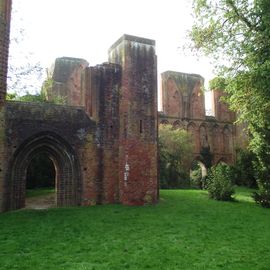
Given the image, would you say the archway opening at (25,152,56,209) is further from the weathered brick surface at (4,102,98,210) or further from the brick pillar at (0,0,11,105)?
the brick pillar at (0,0,11,105)

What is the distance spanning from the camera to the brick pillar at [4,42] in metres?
12.9

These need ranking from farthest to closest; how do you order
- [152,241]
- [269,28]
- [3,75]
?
[269,28] → [3,75] → [152,241]

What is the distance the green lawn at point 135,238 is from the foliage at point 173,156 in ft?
34.1

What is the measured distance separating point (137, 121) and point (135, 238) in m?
6.59

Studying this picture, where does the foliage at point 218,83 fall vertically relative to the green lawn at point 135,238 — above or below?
above

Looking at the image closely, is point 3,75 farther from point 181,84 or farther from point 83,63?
point 181,84

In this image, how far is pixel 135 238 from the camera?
997cm

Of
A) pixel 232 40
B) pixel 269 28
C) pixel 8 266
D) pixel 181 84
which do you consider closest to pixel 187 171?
pixel 181 84

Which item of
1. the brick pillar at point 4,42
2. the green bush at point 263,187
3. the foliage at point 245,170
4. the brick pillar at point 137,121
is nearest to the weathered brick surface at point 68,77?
the brick pillar at point 137,121

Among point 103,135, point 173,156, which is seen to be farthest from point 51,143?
point 173,156

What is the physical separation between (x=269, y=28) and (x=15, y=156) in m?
10.6

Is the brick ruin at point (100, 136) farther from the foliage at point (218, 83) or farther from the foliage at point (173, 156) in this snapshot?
the foliage at point (173, 156)

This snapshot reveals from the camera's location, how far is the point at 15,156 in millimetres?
13969

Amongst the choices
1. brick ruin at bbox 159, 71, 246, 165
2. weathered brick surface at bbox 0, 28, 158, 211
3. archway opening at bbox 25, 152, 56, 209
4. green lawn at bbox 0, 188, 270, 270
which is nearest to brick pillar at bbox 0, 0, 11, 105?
weathered brick surface at bbox 0, 28, 158, 211
